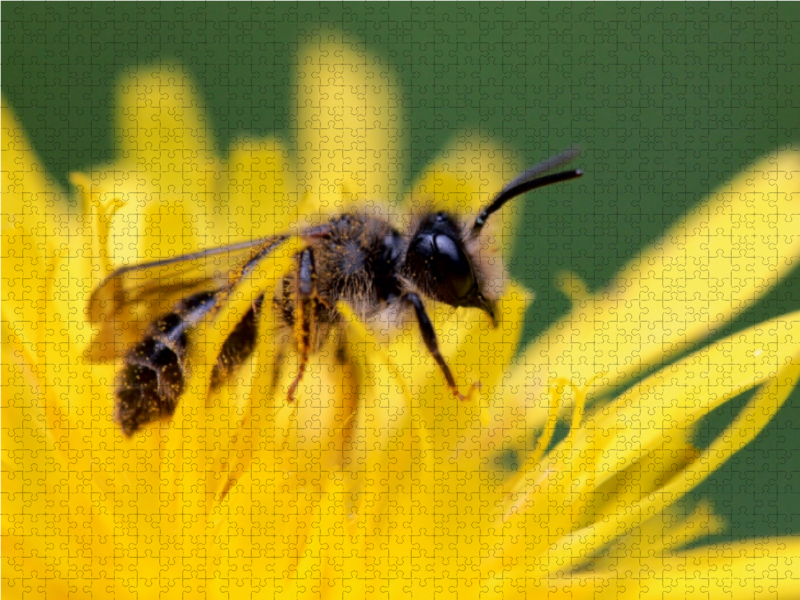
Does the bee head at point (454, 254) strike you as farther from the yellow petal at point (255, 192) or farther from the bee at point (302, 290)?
the yellow petal at point (255, 192)

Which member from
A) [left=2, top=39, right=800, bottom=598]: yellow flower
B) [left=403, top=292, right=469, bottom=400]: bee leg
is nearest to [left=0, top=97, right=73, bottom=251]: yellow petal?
[left=2, top=39, right=800, bottom=598]: yellow flower

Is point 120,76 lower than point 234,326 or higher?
higher

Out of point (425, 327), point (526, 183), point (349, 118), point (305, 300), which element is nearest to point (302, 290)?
point (305, 300)

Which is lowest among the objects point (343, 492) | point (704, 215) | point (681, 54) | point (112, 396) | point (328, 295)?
point (343, 492)

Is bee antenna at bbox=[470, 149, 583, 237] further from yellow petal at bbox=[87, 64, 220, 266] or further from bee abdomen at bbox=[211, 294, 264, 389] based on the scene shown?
yellow petal at bbox=[87, 64, 220, 266]

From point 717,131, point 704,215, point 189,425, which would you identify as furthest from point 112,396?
point 717,131

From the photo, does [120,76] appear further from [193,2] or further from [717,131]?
[717,131]

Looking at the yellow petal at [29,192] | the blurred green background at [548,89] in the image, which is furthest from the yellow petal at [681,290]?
the yellow petal at [29,192]
